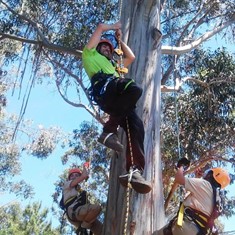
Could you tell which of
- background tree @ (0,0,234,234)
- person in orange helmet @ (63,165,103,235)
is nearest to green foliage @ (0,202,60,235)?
background tree @ (0,0,234,234)

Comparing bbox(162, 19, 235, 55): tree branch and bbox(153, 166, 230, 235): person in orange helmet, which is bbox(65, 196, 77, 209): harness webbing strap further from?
bbox(162, 19, 235, 55): tree branch

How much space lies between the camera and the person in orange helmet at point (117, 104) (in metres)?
2.88

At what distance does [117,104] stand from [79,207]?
1109 mm

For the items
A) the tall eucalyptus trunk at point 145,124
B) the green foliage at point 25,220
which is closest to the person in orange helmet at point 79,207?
the tall eucalyptus trunk at point 145,124

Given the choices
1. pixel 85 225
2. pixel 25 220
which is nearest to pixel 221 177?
pixel 85 225

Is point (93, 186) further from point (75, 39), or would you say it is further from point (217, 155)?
point (75, 39)

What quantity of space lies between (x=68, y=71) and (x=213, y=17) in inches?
115

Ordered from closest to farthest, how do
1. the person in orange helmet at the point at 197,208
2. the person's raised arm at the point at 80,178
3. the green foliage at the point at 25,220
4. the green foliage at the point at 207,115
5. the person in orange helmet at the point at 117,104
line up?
the person in orange helmet at the point at 117,104 → the person in orange helmet at the point at 197,208 → the person's raised arm at the point at 80,178 → the green foliage at the point at 207,115 → the green foliage at the point at 25,220

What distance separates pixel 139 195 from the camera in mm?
3113

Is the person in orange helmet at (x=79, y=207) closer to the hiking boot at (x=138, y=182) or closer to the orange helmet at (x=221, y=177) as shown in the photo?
the hiking boot at (x=138, y=182)

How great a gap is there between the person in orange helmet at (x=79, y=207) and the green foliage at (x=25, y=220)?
1326 centimetres

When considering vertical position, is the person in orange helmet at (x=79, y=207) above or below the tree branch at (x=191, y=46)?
below

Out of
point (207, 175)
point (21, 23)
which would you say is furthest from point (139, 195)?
point (21, 23)

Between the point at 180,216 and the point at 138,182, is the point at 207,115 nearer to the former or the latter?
the point at 180,216
